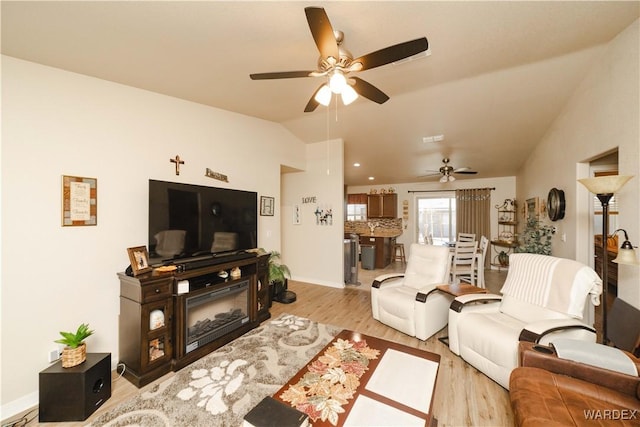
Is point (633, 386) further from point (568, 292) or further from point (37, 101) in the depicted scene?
point (37, 101)

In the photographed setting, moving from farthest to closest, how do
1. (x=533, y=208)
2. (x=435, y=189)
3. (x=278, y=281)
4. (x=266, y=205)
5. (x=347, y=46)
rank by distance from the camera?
(x=435, y=189), (x=533, y=208), (x=266, y=205), (x=278, y=281), (x=347, y=46)

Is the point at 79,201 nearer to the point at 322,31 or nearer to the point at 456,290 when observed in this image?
the point at 322,31

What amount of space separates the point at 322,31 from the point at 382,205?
661 centimetres

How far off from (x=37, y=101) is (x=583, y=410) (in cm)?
403

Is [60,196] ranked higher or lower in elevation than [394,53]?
lower

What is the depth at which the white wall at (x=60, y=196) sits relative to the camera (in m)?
1.77

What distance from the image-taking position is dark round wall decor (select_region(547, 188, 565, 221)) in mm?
3207

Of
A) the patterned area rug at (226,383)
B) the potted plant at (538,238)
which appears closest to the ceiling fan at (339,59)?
the patterned area rug at (226,383)

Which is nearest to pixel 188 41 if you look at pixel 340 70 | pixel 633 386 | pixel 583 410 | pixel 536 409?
pixel 340 70

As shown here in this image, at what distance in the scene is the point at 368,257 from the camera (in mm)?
6043

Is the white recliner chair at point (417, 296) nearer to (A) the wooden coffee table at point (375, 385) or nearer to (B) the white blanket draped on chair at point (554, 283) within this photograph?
(B) the white blanket draped on chair at point (554, 283)

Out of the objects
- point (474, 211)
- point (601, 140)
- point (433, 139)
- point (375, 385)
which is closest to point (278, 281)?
point (375, 385)

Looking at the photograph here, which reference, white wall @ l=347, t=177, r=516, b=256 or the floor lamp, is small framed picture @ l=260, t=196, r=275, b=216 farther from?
white wall @ l=347, t=177, r=516, b=256

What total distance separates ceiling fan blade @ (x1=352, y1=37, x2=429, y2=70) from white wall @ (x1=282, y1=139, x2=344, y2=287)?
9.23 ft
